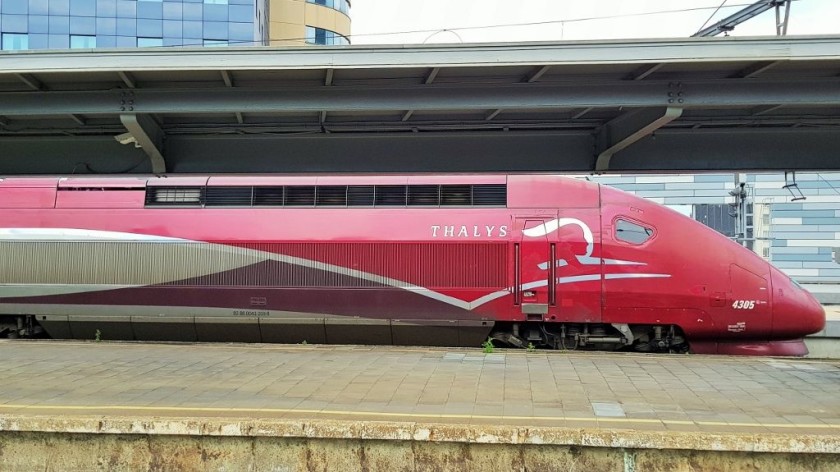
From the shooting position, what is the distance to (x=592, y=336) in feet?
37.1

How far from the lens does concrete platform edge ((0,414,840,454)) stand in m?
4.86

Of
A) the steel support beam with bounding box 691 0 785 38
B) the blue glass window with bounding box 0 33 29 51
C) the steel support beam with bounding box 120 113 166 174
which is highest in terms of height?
the blue glass window with bounding box 0 33 29 51

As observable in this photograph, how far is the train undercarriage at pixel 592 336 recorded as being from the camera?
11.1 meters

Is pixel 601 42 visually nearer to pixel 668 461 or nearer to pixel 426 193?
pixel 426 193

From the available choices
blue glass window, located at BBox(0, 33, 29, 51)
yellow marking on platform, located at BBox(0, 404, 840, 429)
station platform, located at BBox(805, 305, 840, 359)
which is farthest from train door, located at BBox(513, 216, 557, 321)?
blue glass window, located at BBox(0, 33, 29, 51)

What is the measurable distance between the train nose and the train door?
3.57 metres

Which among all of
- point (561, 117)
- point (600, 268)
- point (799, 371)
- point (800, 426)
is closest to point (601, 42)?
point (561, 117)

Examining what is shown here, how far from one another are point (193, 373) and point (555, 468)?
478cm

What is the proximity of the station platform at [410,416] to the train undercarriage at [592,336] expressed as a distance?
7.93 ft

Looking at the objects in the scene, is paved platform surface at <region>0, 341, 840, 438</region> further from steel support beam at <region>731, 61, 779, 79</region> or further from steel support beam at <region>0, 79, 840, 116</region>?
steel support beam at <region>731, 61, 779, 79</region>

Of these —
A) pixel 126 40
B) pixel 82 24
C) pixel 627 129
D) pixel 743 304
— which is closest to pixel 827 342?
pixel 743 304

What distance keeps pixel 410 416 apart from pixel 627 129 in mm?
7779

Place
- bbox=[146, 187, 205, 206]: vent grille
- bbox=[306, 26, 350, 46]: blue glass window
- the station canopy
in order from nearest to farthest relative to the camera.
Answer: the station canopy < bbox=[146, 187, 205, 206]: vent grille < bbox=[306, 26, 350, 46]: blue glass window

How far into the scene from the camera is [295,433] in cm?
507
